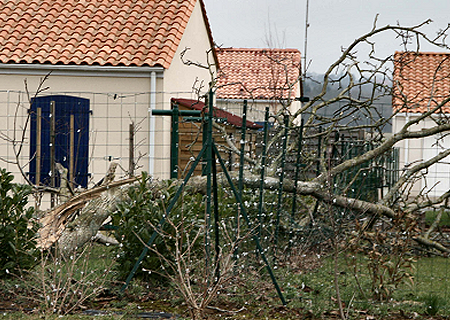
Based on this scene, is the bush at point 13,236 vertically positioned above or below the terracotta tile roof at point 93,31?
below

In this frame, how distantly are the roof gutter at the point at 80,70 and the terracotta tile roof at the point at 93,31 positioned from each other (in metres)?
0.10

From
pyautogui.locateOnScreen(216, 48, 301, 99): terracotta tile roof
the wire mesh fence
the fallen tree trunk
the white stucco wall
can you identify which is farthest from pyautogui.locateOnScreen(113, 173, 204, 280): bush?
pyautogui.locateOnScreen(216, 48, 301, 99): terracotta tile roof

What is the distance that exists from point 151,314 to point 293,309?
136 centimetres

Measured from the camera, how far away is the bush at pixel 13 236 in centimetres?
564

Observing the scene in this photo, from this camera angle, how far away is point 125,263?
571cm

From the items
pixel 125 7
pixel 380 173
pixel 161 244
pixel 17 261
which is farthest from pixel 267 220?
pixel 125 7

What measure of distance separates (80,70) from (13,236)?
670 cm

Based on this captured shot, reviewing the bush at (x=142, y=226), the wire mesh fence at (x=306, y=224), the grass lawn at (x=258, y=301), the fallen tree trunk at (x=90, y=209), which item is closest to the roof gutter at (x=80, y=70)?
the wire mesh fence at (x=306, y=224)

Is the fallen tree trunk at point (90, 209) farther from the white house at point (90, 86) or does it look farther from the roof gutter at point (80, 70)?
the roof gutter at point (80, 70)

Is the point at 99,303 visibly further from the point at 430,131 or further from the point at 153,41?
the point at 153,41

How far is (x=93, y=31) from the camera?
41.4 ft

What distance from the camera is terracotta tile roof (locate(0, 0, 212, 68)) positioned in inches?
459

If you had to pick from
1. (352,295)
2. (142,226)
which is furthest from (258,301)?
(142,226)

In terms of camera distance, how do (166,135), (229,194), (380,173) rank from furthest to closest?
(380,173) → (166,135) → (229,194)
